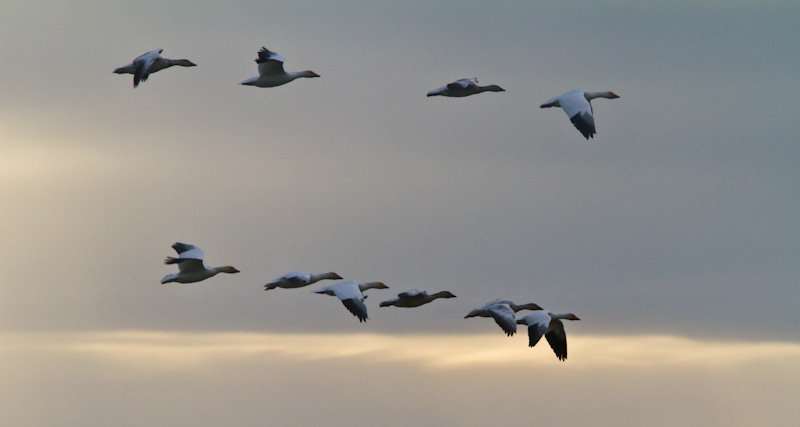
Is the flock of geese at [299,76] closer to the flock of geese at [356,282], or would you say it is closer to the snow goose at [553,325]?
the flock of geese at [356,282]

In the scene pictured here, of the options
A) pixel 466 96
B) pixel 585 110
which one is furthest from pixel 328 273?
pixel 585 110

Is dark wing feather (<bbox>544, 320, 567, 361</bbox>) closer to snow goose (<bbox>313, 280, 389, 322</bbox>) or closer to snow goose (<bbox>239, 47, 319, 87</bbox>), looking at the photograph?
snow goose (<bbox>313, 280, 389, 322</bbox>)

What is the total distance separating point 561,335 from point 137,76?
17761mm

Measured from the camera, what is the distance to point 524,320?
6512 cm

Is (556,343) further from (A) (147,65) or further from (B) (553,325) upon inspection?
(A) (147,65)

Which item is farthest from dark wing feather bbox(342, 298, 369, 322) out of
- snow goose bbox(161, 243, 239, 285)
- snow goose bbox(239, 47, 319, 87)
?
snow goose bbox(239, 47, 319, 87)

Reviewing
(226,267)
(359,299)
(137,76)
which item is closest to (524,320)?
(359,299)

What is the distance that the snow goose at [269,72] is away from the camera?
218 ft

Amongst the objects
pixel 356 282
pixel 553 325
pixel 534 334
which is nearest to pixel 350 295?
pixel 356 282

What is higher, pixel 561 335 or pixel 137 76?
pixel 137 76

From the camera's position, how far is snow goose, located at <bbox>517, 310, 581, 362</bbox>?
213ft

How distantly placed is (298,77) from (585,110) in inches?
473

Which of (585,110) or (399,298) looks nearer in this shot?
(585,110)

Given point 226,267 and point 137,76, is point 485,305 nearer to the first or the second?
point 226,267
